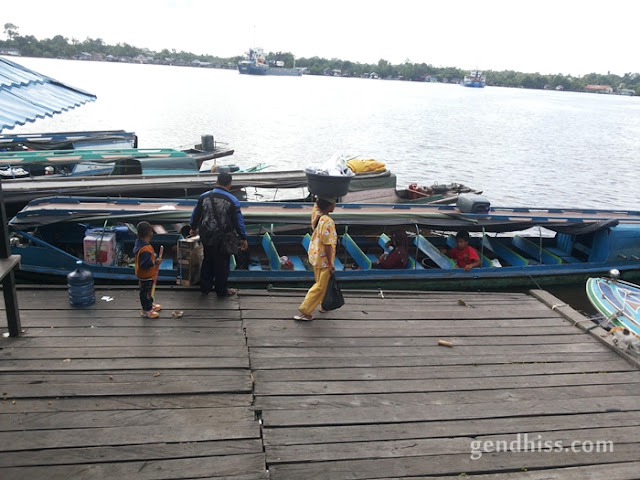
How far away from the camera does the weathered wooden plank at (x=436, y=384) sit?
188 inches

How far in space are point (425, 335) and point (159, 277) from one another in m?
4.00

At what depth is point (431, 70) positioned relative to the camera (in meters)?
177

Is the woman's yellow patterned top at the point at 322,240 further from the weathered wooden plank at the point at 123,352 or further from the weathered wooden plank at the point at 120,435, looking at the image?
the weathered wooden plank at the point at 120,435

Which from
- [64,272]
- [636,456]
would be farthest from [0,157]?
[636,456]

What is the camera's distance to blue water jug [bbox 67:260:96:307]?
19.5 ft

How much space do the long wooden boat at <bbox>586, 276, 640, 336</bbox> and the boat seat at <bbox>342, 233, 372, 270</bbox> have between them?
3.42 metres

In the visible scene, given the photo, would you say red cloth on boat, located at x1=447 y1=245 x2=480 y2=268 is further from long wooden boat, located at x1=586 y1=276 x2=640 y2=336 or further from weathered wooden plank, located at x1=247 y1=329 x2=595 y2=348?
weathered wooden plank, located at x1=247 y1=329 x2=595 y2=348

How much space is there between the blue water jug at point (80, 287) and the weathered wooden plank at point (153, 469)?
2676mm

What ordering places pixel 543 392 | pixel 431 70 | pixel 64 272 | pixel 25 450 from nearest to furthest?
pixel 25 450 → pixel 543 392 → pixel 64 272 → pixel 431 70

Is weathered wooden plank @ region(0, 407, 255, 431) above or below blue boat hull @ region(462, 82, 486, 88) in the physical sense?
above

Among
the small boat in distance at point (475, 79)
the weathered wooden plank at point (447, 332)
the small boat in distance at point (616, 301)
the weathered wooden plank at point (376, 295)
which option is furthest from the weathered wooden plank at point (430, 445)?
the small boat in distance at point (475, 79)

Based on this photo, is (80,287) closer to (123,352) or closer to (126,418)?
(123,352)

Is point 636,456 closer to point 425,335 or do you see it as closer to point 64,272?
point 425,335

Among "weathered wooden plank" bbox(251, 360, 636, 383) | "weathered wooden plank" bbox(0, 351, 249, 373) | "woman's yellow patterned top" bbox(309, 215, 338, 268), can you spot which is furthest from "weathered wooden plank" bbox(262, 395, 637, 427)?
"woman's yellow patterned top" bbox(309, 215, 338, 268)
